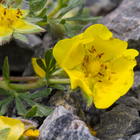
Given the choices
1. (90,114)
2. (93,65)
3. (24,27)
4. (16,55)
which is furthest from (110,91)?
(16,55)

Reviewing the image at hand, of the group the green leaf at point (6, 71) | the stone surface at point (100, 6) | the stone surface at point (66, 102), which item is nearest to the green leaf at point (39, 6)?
the green leaf at point (6, 71)

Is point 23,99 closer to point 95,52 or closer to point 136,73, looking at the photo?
point 95,52

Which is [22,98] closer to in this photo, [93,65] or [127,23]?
[93,65]

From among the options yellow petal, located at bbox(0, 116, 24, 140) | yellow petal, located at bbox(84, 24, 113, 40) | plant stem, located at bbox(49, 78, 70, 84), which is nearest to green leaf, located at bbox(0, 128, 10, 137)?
yellow petal, located at bbox(0, 116, 24, 140)

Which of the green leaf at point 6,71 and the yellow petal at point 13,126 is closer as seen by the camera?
the yellow petal at point 13,126

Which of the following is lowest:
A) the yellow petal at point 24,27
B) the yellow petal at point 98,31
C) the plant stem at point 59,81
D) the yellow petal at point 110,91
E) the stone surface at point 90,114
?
the stone surface at point 90,114

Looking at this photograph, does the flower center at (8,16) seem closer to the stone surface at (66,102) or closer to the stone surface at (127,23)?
the stone surface at (66,102)

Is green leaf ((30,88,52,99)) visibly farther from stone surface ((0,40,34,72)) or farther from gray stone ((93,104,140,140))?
stone surface ((0,40,34,72))
